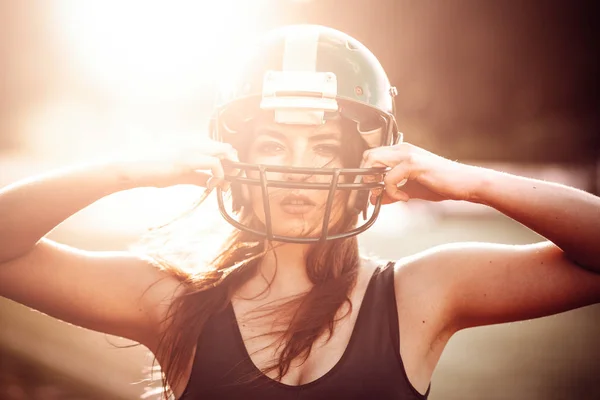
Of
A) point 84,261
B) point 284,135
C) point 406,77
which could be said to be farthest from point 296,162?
point 406,77

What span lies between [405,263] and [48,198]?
1056mm

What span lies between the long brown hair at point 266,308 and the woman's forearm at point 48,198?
332 millimetres

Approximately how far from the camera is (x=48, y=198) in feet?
6.32

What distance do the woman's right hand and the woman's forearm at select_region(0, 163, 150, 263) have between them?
1 cm

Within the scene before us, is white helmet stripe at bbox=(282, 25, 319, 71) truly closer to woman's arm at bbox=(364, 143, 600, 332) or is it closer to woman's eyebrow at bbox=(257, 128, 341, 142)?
woman's eyebrow at bbox=(257, 128, 341, 142)

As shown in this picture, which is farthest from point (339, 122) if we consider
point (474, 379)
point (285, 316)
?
point (474, 379)

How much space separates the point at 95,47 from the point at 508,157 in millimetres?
12818

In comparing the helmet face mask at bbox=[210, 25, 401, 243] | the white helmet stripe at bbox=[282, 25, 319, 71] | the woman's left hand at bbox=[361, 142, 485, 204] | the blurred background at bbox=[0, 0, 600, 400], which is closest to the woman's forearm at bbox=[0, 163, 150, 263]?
the helmet face mask at bbox=[210, 25, 401, 243]

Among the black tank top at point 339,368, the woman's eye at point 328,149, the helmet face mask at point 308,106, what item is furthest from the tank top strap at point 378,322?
the woman's eye at point 328,149

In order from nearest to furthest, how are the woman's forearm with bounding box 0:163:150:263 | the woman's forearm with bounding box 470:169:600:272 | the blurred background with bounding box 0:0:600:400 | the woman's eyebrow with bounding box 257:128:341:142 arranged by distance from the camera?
1. the woman's forearm with bounding box 470:169:600:272
2. the woman's forearm with bounding box 0:163:150:263
3. the woman's eyebrow with bounding box 257:128:341:142
4. the blurred background with bounding box 0:0:600:400

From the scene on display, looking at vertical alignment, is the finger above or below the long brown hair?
above

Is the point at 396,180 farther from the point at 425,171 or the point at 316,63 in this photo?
the point at 316,63

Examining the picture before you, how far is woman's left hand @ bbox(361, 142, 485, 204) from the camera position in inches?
75.0

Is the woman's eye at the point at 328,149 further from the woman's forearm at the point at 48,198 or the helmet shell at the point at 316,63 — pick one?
the woman's forearm at the point at 48,198
